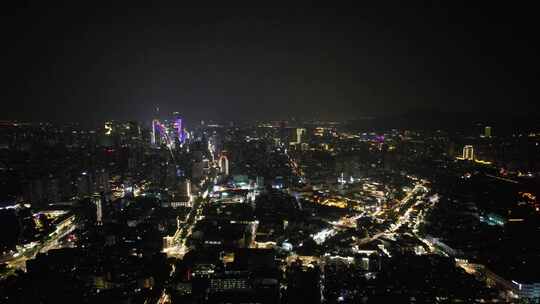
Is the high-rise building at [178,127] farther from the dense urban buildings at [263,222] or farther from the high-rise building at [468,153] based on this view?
the high-rise building at [468,153]

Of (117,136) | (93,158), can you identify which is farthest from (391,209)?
(117,136)

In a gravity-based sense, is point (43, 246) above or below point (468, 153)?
below

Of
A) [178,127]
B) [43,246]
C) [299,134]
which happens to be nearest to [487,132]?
[299,134]

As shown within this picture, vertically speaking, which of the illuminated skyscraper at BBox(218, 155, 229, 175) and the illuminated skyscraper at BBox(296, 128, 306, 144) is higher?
the illuminated skyscraper at BBox(296, 128, 306, 144)

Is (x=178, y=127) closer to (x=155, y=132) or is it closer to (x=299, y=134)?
(x=155, y=132)

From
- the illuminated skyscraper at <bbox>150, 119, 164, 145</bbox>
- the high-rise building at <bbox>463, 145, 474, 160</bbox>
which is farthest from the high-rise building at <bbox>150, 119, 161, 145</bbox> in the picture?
the high-rise building at <bbox>463, 145, 474, 160</bbox>

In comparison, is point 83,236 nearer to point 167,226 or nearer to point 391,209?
point 167,226

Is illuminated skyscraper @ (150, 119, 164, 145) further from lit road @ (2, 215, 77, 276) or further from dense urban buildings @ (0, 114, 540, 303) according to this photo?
lit road @ (2, 215, 77, 276)

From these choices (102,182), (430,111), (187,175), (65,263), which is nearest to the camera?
(65,263)

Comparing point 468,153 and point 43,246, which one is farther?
point 468,153

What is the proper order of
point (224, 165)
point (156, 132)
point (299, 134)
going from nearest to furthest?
point (224, 165) → point (156, 132) → point (299, 134)

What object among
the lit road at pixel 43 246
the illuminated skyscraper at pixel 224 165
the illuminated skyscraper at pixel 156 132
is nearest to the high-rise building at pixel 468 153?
the illuminated skyscraper at pixel 224 165
